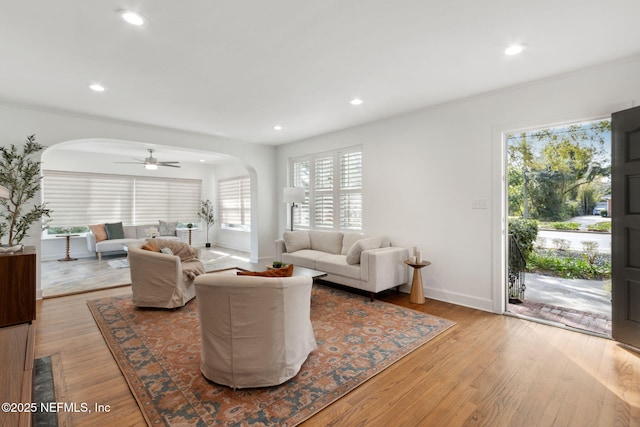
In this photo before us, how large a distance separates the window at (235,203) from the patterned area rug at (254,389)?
4968 millimetres

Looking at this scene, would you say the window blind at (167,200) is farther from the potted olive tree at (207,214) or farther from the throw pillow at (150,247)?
the throw pillow at (150,247)

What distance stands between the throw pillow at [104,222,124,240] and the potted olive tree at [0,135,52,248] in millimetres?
3605

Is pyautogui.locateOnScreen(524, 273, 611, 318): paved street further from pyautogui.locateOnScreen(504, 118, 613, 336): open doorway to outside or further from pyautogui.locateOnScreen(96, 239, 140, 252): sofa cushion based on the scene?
pyautogui.locateOnScreen(96, 239, 140, 252): sofa cushion

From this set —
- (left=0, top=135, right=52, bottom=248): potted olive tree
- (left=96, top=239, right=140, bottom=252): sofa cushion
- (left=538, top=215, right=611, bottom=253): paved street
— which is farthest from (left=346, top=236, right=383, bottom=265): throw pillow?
(left=96, top=239, right=140, bottom=252): sofa cushion

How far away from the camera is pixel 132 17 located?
7.21ft

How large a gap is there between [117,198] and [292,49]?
25.0ft

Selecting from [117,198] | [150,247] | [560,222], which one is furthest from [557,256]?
[117,198]

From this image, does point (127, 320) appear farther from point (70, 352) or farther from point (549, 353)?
point (549, 353)

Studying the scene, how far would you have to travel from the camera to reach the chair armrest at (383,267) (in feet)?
12.8

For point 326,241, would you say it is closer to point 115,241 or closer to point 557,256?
point 557,256

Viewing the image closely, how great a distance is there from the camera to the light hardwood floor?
6.00ft

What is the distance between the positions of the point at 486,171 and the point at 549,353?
2.02 metres

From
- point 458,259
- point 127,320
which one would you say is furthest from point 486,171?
point 127,320

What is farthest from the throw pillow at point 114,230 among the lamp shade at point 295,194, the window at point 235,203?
the lamp shade at point 295,194
